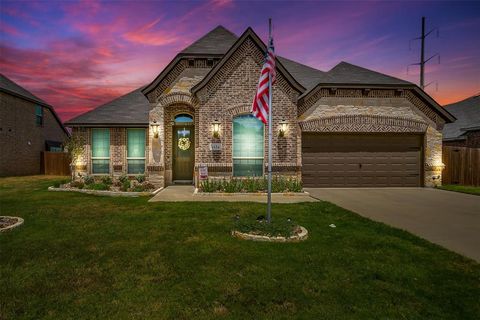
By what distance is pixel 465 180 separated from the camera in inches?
534

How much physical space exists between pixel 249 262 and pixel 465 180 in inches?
606

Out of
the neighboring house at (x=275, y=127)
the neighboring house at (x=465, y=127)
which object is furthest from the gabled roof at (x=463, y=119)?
the neighboring house at (x=275, y=127)

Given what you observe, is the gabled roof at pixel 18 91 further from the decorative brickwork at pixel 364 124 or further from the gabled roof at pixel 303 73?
the decorative brickwork at pixel 364 124

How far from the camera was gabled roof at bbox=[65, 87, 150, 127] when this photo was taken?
13.5m

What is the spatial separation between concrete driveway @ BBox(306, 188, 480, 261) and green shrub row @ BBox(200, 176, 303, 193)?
1088 mm

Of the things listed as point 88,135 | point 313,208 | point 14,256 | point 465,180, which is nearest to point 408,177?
point 465,180

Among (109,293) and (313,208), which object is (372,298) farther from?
(313,208)

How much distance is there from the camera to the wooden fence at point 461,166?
13.4m

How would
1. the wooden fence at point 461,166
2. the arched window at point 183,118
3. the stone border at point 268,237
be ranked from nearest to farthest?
the stone border at point 268,237
the arched window at point 183,118
the wooden fence at point 461,166

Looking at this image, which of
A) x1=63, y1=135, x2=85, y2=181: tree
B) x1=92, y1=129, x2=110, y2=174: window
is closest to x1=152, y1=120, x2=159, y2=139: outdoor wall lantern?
x1=92, y1=129, x2=110, y2=174: window

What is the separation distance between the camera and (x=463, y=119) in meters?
19.9

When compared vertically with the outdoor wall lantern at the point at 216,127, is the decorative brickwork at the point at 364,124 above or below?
above

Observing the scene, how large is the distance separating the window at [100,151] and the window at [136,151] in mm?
1193

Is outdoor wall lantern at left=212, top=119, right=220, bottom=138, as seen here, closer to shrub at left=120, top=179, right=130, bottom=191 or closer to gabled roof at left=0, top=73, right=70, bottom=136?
shrub at left=120, top=179, right=130, bottom=191
